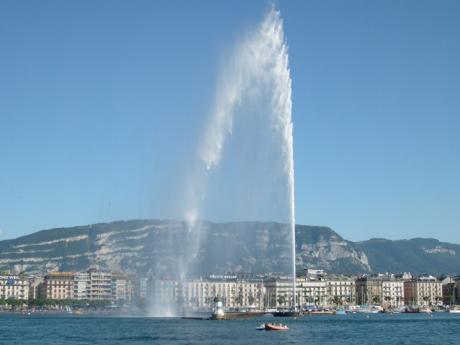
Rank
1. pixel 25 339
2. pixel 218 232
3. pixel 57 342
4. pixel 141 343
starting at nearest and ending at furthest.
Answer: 1. pixel 141 343
2. pixel 57 342
3. pixel 25 339
4. pixel 218 232

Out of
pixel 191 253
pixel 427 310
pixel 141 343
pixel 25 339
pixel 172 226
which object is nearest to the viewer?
pixel 141 343

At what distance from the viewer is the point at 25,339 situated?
7188 centimetres

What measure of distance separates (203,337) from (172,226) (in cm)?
3051

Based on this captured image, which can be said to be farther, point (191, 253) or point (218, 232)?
point (218, 232)

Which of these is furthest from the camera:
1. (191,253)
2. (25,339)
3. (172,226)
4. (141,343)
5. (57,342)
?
(191,253)

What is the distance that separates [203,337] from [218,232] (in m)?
62.8

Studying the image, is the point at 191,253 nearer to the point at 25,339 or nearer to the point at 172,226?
the point at 172,226

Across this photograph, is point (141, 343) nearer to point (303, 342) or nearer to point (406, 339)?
point (303, 342)

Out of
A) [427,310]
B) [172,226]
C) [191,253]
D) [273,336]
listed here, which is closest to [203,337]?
[273,336]

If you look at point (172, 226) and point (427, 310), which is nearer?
point (172, 226)

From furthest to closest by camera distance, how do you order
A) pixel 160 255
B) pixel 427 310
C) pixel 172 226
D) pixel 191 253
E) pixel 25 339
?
pixel 427 310
pixel 160 255
pixel 191 253
pixel 172 226
pixel 25 339

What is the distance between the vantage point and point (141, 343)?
6269 centimetres

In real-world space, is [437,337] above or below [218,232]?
below

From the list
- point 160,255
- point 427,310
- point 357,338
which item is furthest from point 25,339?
point 427,310
